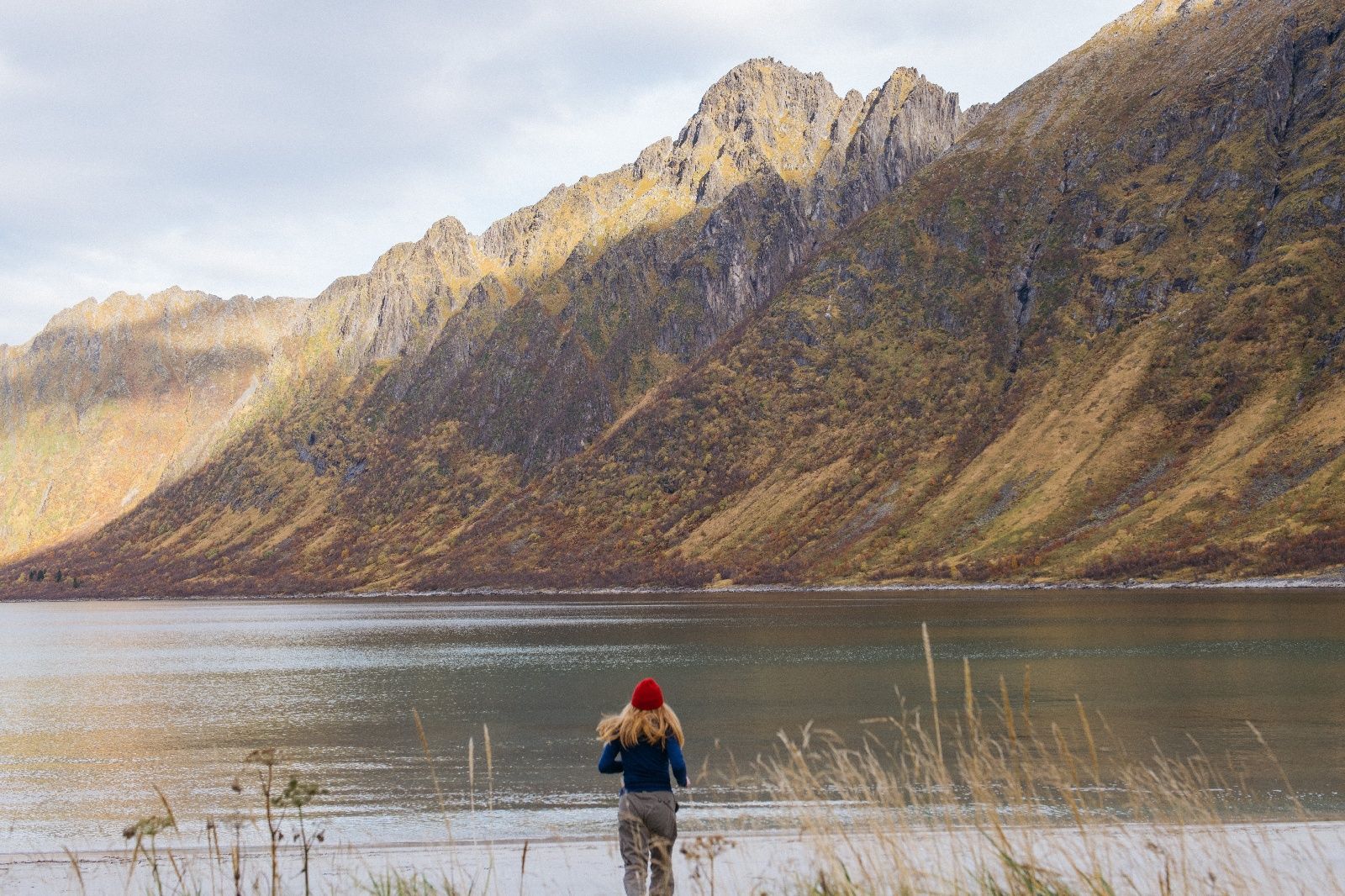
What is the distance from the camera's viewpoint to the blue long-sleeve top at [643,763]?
579 inches

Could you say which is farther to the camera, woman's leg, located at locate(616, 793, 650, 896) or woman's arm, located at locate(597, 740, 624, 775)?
woman's leg, located at locate(616, 793, 650, 896)

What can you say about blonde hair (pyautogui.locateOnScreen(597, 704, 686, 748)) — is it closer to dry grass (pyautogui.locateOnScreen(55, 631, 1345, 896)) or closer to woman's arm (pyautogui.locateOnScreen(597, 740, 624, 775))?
woman's arm (pyautogui.locateOnScreen(597, 740, 624, 775))

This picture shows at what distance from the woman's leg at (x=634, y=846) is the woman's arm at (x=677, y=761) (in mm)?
783

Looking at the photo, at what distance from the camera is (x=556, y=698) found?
65812 millimetres

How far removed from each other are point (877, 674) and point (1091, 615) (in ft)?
176

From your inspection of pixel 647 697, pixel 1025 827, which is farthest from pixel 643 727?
pixel 1025 827

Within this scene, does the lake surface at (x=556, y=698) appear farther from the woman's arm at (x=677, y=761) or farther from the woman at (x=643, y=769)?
the woman's arm at (x=677, y=761)

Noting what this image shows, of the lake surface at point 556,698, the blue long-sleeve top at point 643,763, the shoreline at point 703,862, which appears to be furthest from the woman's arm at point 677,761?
the lake surface at point 556,698

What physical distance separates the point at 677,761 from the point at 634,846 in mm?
1531

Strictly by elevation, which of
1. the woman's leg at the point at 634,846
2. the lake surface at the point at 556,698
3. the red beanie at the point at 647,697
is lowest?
the lake surface at the point at 556,698

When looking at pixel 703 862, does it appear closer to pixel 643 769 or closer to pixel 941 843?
pixel 941 843

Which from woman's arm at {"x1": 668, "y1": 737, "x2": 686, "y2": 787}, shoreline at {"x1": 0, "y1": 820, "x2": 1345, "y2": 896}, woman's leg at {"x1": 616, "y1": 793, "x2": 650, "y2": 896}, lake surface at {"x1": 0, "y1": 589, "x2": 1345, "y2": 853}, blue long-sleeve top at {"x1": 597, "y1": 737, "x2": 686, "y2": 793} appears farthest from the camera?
lake surface at {"x1": 0, "y1": 589, "x2": 1345, "y2": 853}

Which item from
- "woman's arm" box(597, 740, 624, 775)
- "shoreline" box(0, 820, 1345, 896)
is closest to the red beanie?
"woman's arm" box(597, 740, 624, 775)

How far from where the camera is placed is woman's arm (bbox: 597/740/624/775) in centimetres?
1475
